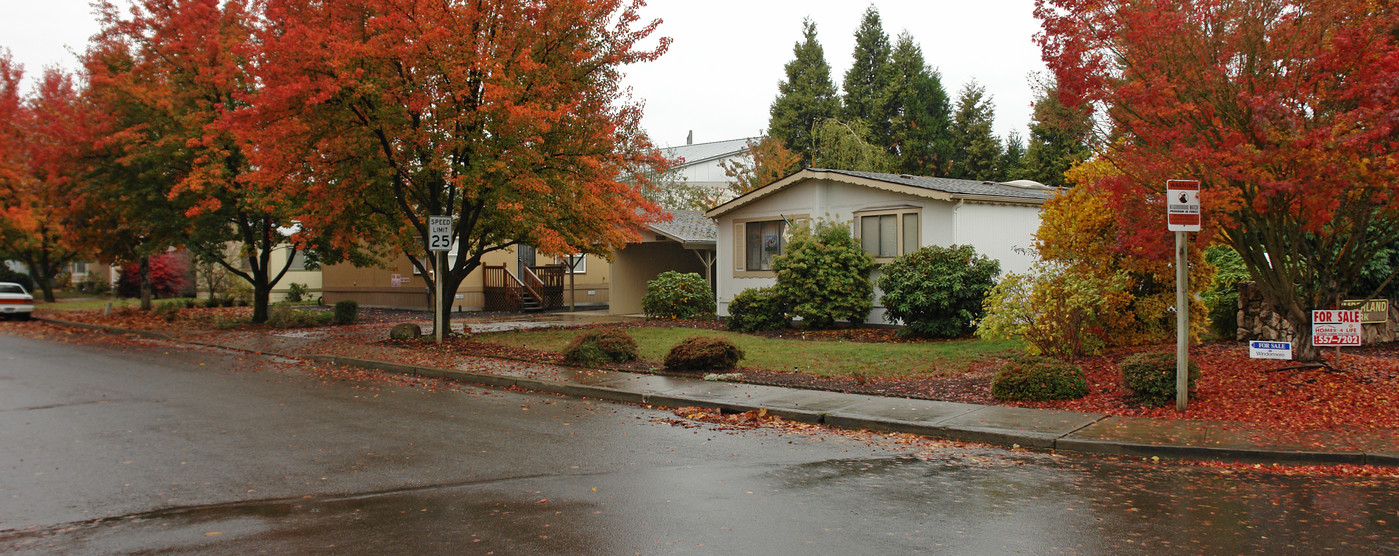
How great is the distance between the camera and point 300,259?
130 feet

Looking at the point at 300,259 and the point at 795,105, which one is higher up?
the point at 795,105

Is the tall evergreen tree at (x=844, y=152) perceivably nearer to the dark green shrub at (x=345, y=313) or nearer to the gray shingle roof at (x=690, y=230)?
the gray shingle roof at (x=690, y=230)

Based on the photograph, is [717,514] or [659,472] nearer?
[717,514]

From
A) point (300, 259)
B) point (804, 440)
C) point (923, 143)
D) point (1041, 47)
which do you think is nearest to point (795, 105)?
point (923, 143)

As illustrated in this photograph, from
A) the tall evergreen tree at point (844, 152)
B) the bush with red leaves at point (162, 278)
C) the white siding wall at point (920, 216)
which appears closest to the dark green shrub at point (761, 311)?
the white siding wall at point (920, 216)

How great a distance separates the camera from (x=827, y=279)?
19719 millimetres

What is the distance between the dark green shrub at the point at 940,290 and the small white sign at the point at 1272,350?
24.3 feet

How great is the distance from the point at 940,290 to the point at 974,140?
32.7 m

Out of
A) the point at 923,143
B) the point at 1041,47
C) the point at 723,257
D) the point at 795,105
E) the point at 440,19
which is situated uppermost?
the point at 795,105

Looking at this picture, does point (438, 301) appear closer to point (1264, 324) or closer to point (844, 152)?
point (1264, 324)

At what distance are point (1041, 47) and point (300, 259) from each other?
120 ft

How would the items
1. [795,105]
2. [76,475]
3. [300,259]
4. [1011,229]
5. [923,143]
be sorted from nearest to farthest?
[76,475] → [1011,229] → [300,259] → [923,143] → [795,105]

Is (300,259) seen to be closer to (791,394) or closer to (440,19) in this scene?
(440,19)

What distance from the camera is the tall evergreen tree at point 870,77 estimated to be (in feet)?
170
